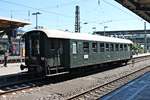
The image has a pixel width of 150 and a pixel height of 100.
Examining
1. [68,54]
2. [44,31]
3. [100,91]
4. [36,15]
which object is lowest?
[100,91]

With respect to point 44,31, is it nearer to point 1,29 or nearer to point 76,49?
point 76,49

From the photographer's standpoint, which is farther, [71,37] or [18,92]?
[71,37]

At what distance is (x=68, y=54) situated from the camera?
19734 mm

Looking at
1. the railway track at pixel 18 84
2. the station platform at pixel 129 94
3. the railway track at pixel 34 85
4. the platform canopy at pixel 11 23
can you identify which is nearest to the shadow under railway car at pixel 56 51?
the railway track at pixel 18 84

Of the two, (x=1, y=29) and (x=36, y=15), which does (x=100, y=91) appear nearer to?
(x=1, y=29)

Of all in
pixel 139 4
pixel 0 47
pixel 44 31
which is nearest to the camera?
pixel 139 4

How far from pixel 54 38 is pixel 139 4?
615 cm

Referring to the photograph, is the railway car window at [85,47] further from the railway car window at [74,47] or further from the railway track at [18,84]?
the railway track at [18,84]

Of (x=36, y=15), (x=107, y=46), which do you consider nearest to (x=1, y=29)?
(x=107, y=46)

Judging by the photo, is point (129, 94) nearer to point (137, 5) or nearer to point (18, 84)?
Result: point (137, 5)

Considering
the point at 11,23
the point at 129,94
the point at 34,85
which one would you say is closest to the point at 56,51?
the point at 34,85

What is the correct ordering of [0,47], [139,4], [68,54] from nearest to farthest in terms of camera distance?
[139,4]
[68,54]
[0,47]

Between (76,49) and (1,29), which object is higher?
(1,29)

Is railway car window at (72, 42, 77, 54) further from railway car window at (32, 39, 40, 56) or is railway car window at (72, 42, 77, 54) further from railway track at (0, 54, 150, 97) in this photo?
railway track at (0, 54, 150, 97)
